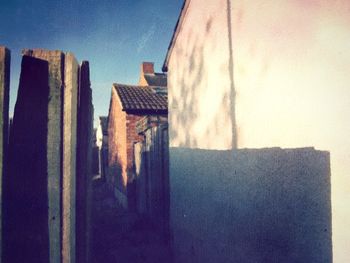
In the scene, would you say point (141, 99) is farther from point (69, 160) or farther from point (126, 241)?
point (69, 160)

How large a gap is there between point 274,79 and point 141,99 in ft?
31.3

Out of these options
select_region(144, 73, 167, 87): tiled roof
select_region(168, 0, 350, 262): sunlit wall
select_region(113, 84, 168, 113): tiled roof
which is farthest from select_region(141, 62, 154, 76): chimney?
select_region(168, 0, 350, 262): sunlit wall

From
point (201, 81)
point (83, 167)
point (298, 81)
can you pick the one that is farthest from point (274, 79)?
point (83, 167)

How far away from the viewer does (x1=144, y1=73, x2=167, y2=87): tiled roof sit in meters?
19.9

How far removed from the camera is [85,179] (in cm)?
167

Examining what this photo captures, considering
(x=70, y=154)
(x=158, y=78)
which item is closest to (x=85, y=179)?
(x=70, y=154)

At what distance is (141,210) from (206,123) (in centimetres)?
500

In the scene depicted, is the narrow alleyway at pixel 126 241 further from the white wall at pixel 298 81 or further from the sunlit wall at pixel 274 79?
the white wall at pixel 298 81

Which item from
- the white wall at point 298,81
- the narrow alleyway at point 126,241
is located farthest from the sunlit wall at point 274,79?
the narrow alleyway at point 126,241

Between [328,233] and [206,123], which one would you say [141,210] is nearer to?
[206,123]

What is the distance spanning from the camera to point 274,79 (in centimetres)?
266

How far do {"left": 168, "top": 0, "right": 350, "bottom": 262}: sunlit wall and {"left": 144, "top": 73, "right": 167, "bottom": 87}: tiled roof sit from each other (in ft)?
50.3

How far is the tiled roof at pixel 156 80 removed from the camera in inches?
782

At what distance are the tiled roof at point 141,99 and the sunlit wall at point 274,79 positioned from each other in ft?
20.3
